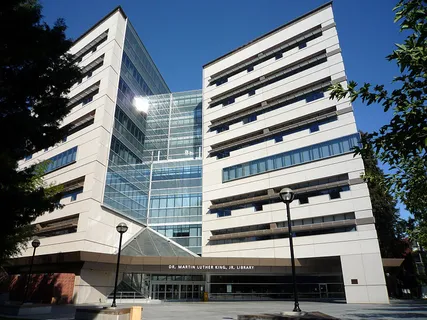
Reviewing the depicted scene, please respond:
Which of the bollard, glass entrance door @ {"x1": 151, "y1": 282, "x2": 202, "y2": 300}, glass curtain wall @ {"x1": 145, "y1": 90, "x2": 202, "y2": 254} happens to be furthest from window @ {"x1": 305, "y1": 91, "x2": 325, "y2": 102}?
the bollard

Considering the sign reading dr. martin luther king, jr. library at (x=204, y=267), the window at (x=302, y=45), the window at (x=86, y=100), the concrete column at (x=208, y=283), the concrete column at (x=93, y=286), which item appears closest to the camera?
the concrete column at (x=93, y=286)

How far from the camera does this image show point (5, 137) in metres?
11.6

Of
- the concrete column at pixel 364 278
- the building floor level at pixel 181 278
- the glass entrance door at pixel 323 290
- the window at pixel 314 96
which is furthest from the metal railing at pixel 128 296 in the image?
the window at pixel 314 96

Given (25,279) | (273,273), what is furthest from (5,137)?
(273,273)

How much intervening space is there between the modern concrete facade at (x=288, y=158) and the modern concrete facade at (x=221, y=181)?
0.48 ft

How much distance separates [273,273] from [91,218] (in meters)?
22.7

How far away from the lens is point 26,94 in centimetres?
1301

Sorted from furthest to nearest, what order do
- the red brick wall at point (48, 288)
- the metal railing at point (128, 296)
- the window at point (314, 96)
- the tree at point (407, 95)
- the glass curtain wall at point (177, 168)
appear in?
the glass curtain wall at point (177, 168) → the window at point (314, 96) → the metal railing at point (128, 296) → the red brick wall at point (48, 288) → the tree at point (407, 95)

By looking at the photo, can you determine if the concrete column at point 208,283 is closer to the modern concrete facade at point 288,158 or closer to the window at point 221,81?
the modern concrete facade at point 288,158

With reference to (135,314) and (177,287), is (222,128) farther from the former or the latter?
(135,314)

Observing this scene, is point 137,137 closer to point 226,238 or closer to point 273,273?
point 226,238

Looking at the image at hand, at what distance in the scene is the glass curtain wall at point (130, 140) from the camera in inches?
1457

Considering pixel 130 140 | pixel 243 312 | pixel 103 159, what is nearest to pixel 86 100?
pixel 130 140

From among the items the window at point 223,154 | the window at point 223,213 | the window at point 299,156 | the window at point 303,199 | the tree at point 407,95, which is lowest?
the tree at point 407,95
